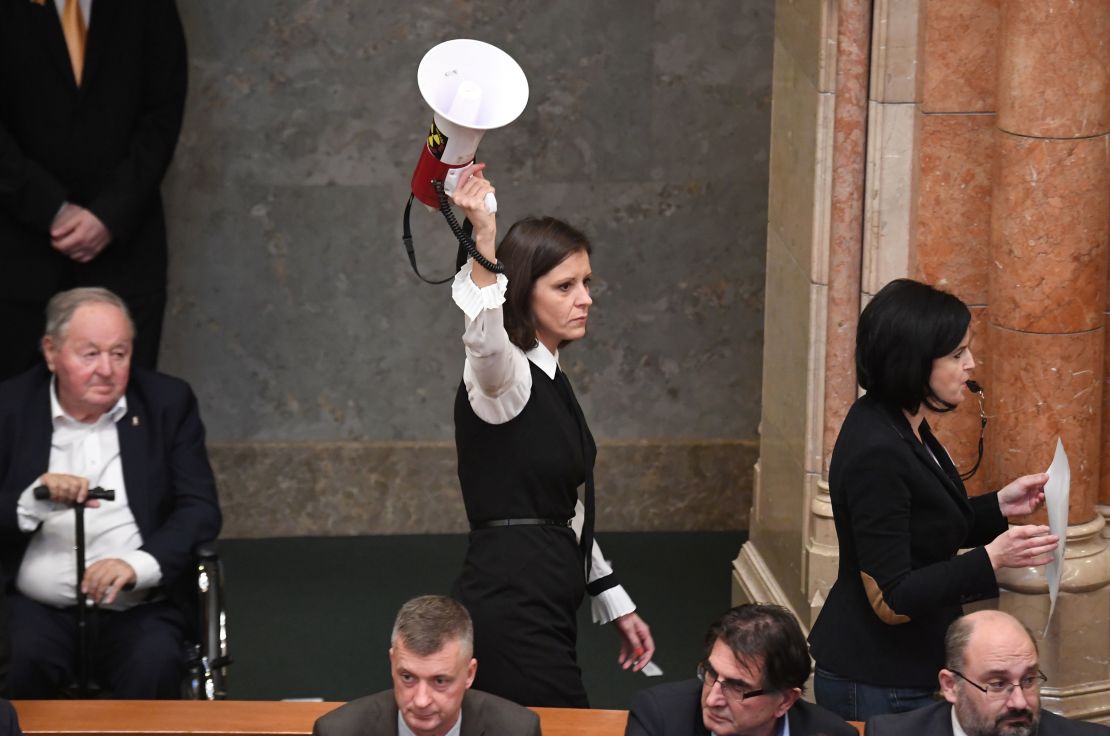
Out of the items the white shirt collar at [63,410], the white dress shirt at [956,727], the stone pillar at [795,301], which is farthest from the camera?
the stone pillar at [795,301]

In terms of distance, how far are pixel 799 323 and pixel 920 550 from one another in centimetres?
168

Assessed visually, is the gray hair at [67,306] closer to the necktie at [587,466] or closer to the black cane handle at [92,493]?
the black cane handle at [92,493]

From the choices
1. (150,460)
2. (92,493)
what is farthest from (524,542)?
(150,460)

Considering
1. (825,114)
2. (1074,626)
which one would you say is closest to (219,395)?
(825,114)

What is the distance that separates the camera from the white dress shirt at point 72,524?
4.96m

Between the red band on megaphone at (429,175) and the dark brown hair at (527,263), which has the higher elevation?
the red band on megaphone at (429,175)

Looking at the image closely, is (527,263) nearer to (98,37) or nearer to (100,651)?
(100,651)

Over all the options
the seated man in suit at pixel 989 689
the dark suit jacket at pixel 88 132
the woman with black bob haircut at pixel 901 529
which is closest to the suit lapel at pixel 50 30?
the dark suit jacket at pixel 88 132

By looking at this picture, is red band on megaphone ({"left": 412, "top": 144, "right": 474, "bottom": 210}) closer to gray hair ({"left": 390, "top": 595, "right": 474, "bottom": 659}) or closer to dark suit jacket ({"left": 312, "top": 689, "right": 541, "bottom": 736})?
gray hair ({"left": 390, "top": 595, "right": 474, "bottom": 659})

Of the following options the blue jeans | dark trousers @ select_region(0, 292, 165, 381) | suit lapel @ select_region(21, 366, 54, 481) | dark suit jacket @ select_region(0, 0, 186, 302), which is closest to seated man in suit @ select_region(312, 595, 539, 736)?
the blue jeans

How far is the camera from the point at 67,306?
5.08m

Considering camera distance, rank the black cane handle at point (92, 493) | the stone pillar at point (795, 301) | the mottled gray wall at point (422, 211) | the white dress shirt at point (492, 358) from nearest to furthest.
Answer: the white dress shirt at point (492, 358) < the black cane handle at point (92, 493) < the stone pillar at point (795, 301) < the mottled gray wall at point (422, 211)

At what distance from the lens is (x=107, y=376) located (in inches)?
198

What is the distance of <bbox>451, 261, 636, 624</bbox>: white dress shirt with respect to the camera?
12.4 feet
